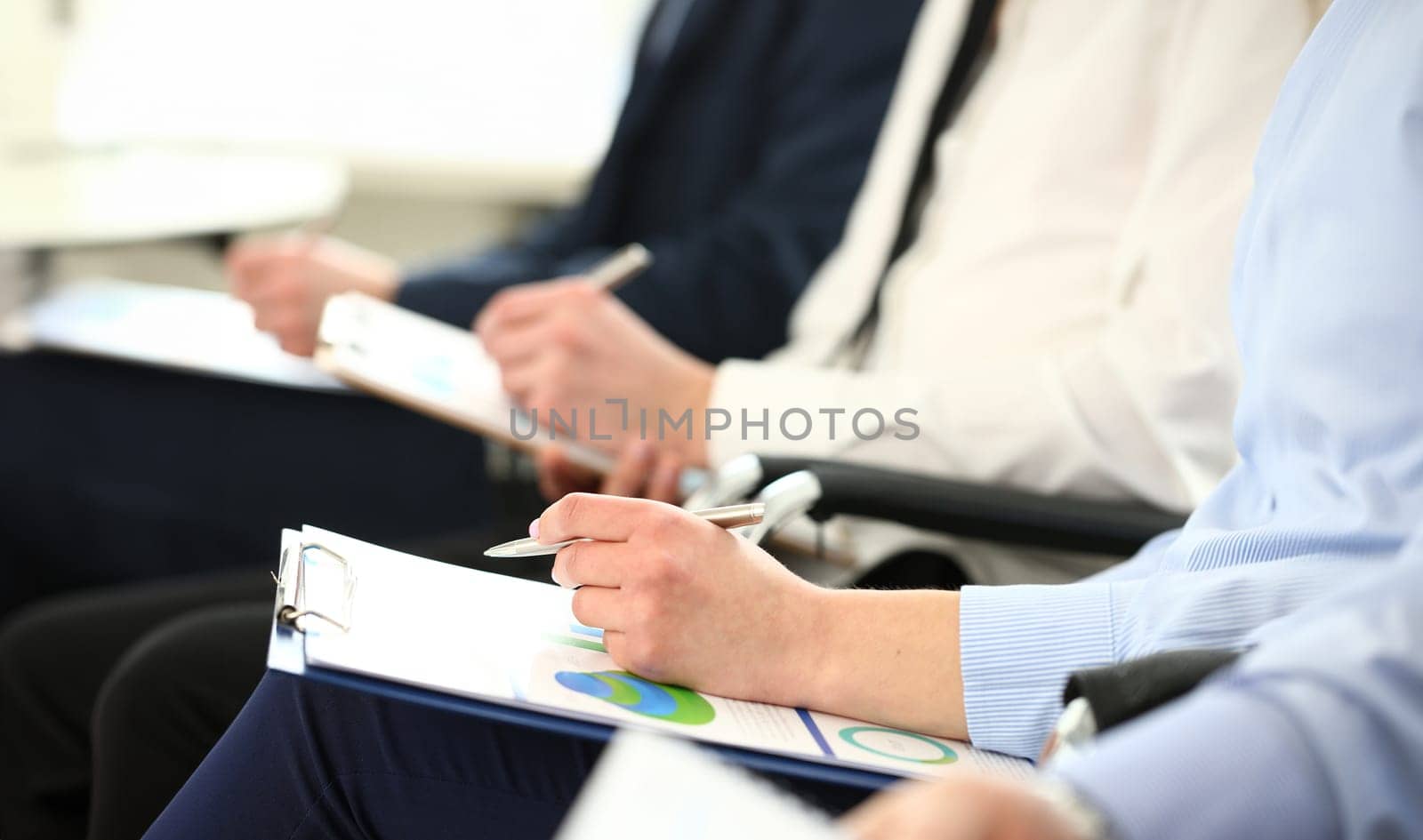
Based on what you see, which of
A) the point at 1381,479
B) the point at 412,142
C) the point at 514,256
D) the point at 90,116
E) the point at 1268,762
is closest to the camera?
the point at 1268,762

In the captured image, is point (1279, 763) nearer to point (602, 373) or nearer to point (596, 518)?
point (596, 518)

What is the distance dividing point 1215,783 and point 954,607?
0.77ft

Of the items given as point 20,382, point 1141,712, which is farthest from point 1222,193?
point 20,382

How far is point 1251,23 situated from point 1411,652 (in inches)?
23.6

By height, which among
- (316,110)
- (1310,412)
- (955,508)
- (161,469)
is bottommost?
(161,469)

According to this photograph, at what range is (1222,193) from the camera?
35.0 inches

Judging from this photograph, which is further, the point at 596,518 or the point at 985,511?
the point at 985,511

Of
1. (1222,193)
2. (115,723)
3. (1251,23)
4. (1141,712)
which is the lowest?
(115,723)

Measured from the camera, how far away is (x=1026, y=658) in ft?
2.02

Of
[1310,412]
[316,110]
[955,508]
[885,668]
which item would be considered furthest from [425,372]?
[316,110]

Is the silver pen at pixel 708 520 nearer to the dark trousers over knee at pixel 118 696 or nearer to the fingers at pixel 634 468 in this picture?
the dark trousers over knee at pixel 118 696

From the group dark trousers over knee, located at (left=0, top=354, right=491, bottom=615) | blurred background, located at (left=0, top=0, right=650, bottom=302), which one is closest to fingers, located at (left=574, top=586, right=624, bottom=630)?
dark trousers over knee, located at (left=0, top=354, right=491, bottom=615)

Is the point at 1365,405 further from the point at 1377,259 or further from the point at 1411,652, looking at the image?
the point at 1411,652

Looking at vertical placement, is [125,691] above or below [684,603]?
below
